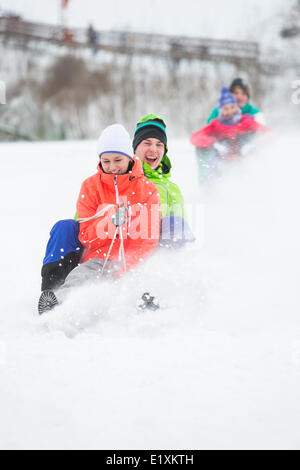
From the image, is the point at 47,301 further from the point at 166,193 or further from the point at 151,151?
the point at 151,151

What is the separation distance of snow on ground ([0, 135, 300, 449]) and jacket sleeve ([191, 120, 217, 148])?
4.17 feet

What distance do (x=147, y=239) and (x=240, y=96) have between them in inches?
124

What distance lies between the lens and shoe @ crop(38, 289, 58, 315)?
175 cm

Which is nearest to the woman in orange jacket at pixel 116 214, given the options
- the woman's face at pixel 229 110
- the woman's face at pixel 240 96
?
the woman's face at pixel 229 110

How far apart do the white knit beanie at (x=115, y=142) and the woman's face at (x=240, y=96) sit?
9.31 feet

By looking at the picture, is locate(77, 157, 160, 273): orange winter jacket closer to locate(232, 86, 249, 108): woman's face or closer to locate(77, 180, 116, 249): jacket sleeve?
locate(77, 180, 116, 249): jacket sleeve

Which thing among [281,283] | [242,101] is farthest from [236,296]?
[242,101]

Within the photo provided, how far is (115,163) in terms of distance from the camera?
208cm

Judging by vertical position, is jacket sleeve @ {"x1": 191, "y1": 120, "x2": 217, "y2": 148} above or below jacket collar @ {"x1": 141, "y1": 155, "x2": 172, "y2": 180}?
above

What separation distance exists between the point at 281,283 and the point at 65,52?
537 inches

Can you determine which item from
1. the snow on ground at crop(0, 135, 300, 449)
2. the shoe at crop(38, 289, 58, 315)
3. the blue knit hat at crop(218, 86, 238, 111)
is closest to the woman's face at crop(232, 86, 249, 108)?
the blue knit hat at crop(218, 86, 238, 111)

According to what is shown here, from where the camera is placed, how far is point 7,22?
13141mm

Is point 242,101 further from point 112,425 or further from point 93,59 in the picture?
point 93,59

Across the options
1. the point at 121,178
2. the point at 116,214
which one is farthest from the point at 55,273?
the point at 121,178
